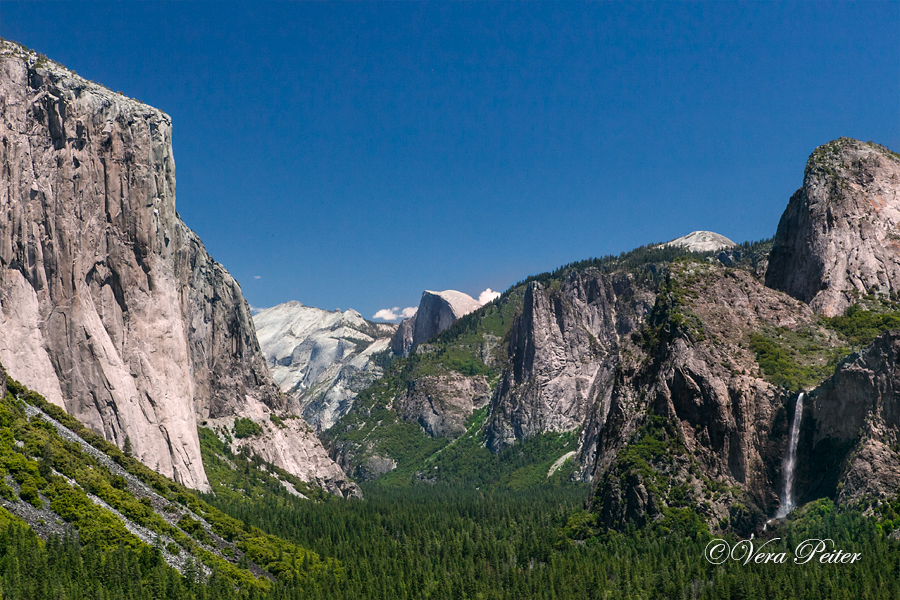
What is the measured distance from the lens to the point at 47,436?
13038 cm

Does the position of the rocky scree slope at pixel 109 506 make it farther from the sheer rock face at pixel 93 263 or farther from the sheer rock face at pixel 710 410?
the sheer rock face at pixel 710 410

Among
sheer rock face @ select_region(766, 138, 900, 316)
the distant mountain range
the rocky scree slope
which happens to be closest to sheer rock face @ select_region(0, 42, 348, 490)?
the distant mountain range

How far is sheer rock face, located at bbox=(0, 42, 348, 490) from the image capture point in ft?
520

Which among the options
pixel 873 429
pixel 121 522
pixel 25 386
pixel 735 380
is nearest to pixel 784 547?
pixel 873 429

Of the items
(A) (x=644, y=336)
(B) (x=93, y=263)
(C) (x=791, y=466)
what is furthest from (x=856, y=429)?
(B) (x=93, y=263)

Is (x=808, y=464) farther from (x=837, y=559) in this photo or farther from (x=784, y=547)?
(x=837, y=559)

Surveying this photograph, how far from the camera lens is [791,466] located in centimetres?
15725

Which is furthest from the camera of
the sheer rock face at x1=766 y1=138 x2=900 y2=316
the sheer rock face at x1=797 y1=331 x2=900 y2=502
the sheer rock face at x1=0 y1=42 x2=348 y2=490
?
the sheer rock face at x1=766 y1=138 x2=900 y2=316

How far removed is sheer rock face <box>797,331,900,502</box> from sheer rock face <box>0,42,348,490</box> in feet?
393

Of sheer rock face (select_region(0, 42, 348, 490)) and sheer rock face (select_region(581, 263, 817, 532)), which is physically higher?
sheer rock face (select_region(0, 42, 348, 490))

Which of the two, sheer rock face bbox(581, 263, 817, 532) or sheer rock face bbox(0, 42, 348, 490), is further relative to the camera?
sheer rock face bbox(581, 263, 817, 532)

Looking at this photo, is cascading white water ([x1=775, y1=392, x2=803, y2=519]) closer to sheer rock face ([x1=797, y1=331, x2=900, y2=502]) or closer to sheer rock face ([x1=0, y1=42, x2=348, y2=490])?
sheer rock face ([x1=797, y1=331, x2=900, y2=502])

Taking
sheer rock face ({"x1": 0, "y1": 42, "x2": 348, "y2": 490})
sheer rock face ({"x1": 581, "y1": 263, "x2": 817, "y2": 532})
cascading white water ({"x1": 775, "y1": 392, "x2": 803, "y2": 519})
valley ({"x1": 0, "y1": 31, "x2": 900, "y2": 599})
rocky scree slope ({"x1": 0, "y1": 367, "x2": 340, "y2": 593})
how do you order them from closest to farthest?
rocky scree slope ({"x1": 0, "y1": 367, "x2": 340, "y2": 593}) → valley ({"x1": 0, "y1": 31, "x2": 900, "y2": 599}) → cascading white water ({"x1": 775, "y1": 392, "x2": 803, "y2": 519}) → sheer rock face ({"x1": 0, "y1": 42, "x2": 348, "y2": 490}) → sheer rock face ({"x1": 581, "y1": 263, "x2": 817, "y2": 532})

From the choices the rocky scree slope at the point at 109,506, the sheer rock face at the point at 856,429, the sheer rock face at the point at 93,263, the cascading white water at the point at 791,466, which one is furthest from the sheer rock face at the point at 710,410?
the sheer rock face at the point at 93,263
